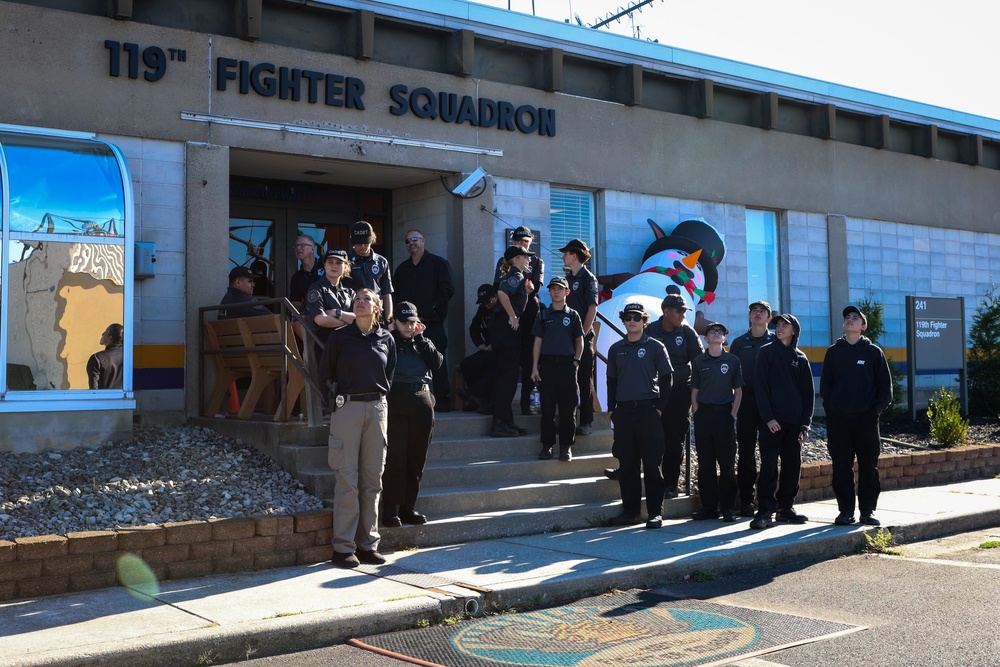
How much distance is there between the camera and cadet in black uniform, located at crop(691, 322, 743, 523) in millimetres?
9742

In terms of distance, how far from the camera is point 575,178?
14.3 metres

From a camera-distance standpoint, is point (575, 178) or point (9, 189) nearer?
point (9, 189)

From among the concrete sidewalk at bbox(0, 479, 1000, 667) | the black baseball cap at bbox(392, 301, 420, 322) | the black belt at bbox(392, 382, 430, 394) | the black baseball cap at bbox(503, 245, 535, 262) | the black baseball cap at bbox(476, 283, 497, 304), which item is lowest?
the concrete sidewalk at bbox(0, 479, 1000, 667)

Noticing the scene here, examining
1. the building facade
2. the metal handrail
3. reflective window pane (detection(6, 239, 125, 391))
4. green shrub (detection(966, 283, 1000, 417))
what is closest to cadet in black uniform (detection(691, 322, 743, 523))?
the metal handrail

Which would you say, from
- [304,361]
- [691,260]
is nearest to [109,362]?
[304,361]

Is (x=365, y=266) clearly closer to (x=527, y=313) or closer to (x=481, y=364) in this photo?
(x=527, y=313)

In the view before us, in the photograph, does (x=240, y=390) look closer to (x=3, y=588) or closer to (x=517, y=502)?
(x=517, y=502)

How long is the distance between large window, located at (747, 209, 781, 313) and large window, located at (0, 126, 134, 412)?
399 inches

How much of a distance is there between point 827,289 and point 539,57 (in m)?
6.61

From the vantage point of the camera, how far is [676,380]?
32.6 ft

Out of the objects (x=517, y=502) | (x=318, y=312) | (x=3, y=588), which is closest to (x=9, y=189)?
(x=318, y=312)

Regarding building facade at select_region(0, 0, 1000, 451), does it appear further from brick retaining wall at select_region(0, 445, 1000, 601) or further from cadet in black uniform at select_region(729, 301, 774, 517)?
cadet in black uniform at select_region(729, 301, 774, 517)

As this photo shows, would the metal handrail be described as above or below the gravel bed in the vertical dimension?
above

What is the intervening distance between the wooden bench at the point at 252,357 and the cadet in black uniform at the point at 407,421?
1.18 meters
